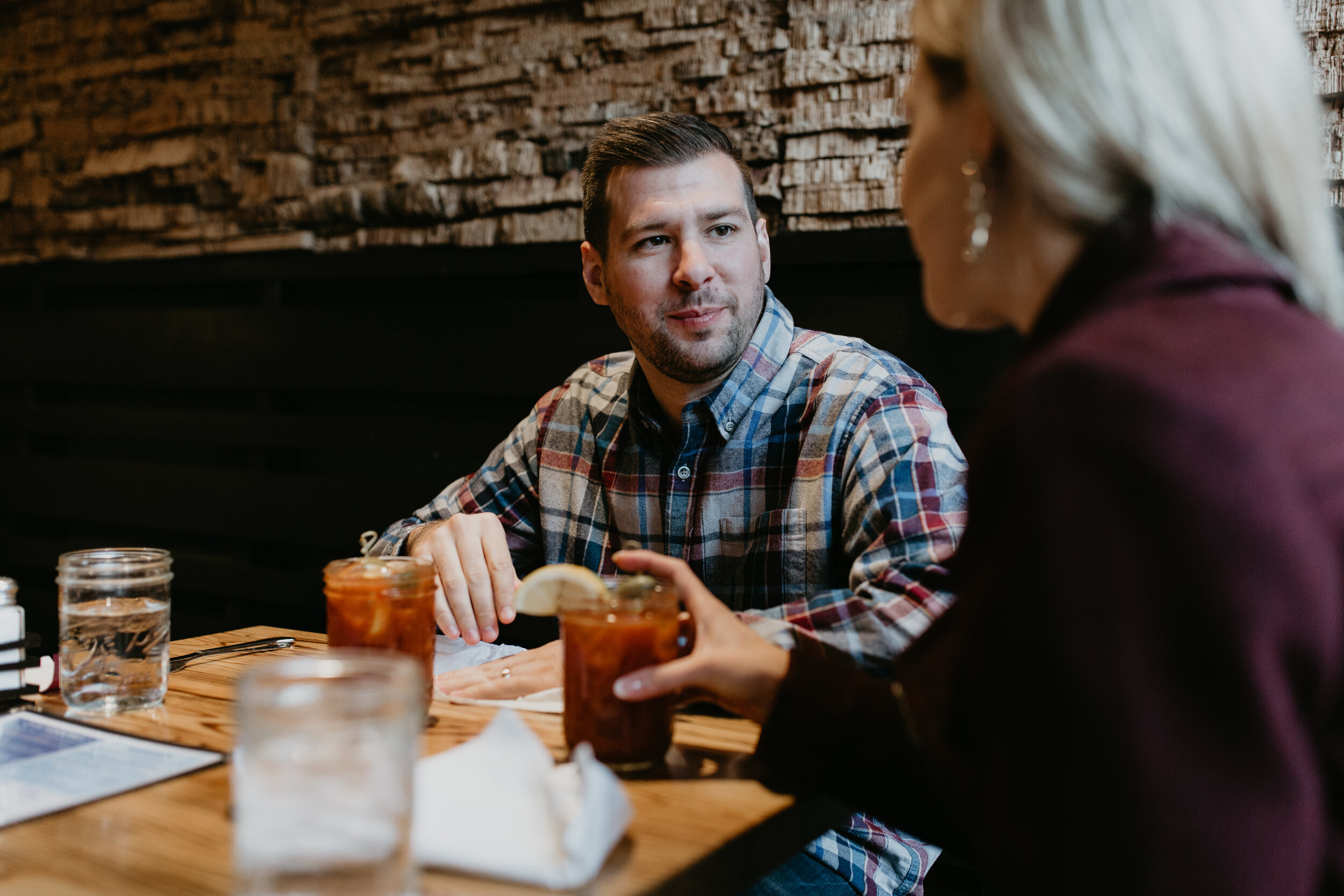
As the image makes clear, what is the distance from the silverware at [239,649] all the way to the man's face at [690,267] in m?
0.75

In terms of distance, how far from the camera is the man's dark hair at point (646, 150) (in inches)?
70.1

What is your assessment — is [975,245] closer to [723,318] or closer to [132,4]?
[723,318]

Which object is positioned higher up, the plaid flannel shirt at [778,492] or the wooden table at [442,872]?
the plaid flannel shirt at [778,492]

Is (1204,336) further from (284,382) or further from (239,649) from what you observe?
(284,382)

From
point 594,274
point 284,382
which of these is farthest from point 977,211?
point 284,382

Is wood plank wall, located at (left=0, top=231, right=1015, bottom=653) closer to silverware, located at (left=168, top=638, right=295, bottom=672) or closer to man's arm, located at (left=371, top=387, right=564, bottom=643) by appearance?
man's arm, located at (left=371, top=387, right=564, bottom=643)

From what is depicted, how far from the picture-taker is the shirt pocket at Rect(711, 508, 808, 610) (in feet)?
5.25

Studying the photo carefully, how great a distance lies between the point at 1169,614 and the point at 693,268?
1.23 meters

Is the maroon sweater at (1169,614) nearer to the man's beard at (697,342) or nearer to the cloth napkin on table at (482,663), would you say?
the cloth napkin on table at (482,663)

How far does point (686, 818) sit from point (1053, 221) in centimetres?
55

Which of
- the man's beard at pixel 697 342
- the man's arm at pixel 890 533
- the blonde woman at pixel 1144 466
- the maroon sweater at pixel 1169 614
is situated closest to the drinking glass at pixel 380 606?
the man's arm at pixel 890 533

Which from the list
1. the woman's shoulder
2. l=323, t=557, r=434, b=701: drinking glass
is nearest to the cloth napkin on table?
l=323, t=557, r=434, b=701: drinking glass

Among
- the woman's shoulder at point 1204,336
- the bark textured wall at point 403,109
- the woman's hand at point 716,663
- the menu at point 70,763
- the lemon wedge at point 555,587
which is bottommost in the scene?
the menu at point 70,763

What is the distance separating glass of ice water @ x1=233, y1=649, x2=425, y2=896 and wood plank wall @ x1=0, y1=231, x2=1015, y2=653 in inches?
71.2
